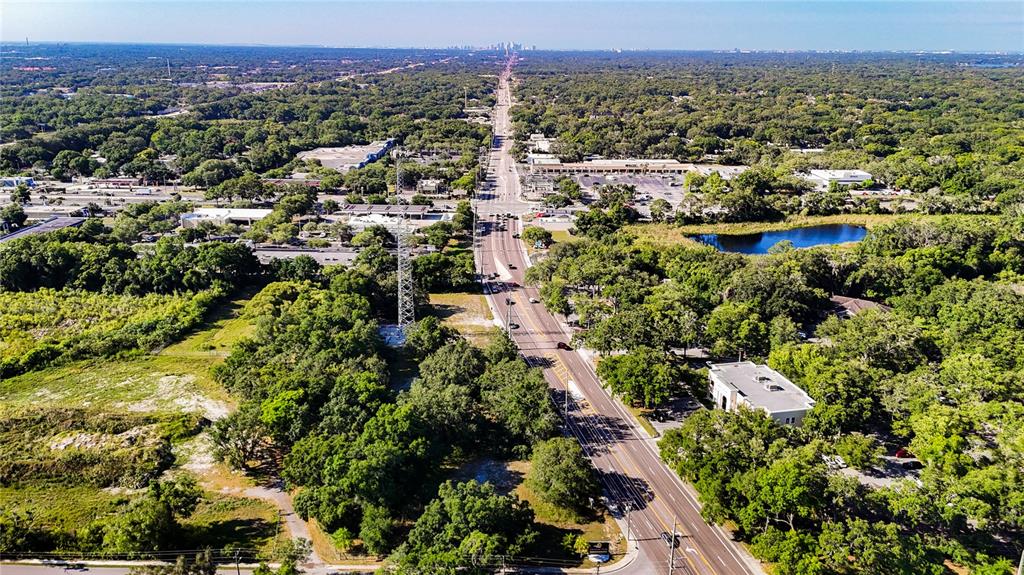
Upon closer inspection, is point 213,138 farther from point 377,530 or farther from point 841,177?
point 377,530

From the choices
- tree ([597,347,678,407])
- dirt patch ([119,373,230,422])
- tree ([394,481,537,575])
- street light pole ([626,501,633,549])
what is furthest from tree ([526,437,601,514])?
dirt patch ([119,373,230,422])

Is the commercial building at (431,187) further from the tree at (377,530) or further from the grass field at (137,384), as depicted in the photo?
the tree at (377,530)

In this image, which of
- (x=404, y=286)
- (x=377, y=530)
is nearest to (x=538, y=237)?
(x=404, y=286)

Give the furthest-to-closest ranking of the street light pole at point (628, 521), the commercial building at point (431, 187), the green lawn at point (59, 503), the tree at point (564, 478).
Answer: the commercial building at point (431, 187) < the tree at point (564, 478) < the green lawn at point (59, 503) < the street light pole at point (628, 521)

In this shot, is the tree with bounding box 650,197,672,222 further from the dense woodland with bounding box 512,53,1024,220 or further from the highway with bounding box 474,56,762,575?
the highway with bounding box 474,56,762,575

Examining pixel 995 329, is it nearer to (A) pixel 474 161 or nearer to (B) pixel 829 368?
(B) pixel 829 368

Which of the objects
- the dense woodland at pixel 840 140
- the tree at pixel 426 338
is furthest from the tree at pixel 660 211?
the tree at pixel 426 338
